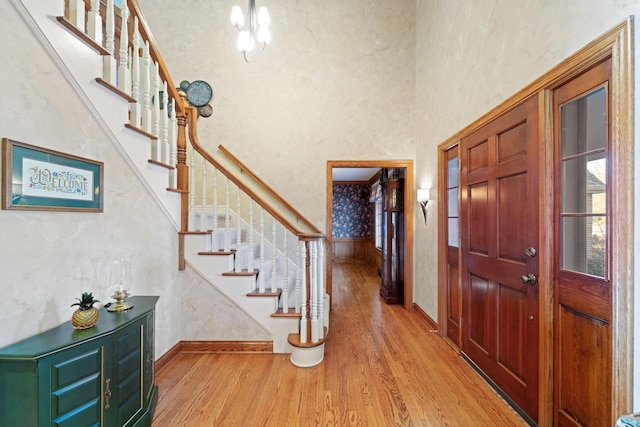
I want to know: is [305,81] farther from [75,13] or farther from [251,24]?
[75,13]

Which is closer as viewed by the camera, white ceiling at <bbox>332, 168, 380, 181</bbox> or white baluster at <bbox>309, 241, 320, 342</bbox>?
white baluster at <bbox>309, 241, 320, 342</bbox>

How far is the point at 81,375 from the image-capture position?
3.89ft

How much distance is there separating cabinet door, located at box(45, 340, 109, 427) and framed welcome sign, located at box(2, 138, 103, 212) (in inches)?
28.8

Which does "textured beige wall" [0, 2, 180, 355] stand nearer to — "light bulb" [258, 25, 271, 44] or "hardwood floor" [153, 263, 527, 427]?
"hardwood floor" [153, 263, 527, 427]

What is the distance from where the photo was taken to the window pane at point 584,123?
131cm

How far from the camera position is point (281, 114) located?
3811 millimetres

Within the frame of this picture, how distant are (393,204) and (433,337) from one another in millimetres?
1983

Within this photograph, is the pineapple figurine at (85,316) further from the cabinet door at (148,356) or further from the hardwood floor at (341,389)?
the hardwood floor at (341,389)

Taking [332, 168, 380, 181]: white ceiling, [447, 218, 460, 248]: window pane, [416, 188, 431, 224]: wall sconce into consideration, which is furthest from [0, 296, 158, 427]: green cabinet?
[332, 168, 380, 181]: white ceiling

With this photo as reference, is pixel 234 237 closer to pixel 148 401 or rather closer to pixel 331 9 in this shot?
pixel 148 401

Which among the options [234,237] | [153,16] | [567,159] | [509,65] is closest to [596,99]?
[567,159]

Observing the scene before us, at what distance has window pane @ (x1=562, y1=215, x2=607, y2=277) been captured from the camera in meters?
1.31

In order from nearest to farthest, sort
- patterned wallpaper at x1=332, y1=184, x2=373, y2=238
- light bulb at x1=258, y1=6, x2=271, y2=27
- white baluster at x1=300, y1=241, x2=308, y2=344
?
white baluster at x1=300, y1=241, x2=308, y2=344 → light bulb at x1=258, y1=6, x2=271, y2=27 → patterned wallpaper at x1=332, y1=184, x2=373, y2=238

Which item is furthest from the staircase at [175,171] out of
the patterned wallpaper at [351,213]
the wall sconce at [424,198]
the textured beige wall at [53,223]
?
the patterned wallpaper at [351,213]
